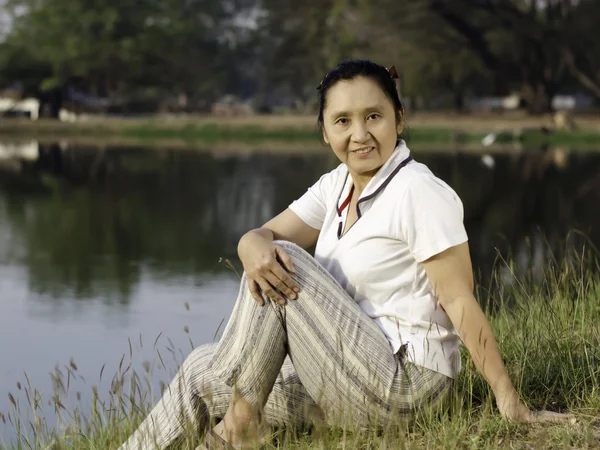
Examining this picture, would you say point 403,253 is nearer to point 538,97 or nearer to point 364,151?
point 364,151

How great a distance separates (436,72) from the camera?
3950 cm

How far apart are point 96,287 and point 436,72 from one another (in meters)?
32.7

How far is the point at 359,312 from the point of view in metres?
2.53

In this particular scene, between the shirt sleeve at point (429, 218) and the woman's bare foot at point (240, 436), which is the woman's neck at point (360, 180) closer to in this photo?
the shirt sleeve at point (429, 218)

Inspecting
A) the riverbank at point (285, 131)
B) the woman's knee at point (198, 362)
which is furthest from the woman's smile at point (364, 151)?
the riverbank at point (285, 131)

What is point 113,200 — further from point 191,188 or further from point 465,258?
point 465,258

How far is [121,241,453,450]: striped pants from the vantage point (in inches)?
97.1

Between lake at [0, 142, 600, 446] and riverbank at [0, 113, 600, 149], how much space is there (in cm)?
468

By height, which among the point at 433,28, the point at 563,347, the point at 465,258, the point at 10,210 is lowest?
the point at 10,210

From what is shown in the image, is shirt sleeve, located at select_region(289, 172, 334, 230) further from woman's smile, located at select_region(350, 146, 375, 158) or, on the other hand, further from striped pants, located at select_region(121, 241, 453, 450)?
striped pants, located at select_region(121, 241, 453, 450)

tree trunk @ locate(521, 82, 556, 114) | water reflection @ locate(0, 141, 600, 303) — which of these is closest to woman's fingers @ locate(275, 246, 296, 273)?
water reflection @ locate(0, 141, 600, 303)

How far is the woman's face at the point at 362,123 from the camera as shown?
102 inches

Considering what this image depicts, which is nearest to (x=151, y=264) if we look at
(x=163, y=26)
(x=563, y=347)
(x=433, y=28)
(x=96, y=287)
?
(x=96, y=287)

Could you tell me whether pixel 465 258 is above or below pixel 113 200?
above
